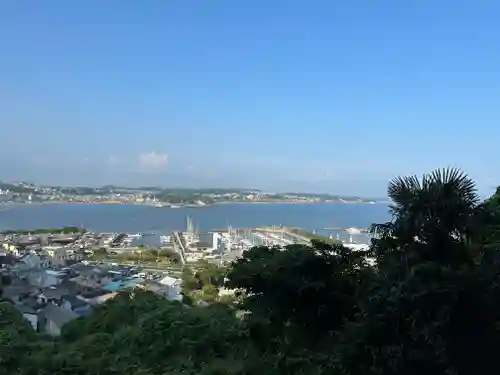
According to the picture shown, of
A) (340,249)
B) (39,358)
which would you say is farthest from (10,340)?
(340,249)

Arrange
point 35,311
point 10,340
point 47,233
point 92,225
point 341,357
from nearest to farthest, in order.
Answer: point 341,357 → point 10,340 → point 35,311 → point 47,233 → point 92,225

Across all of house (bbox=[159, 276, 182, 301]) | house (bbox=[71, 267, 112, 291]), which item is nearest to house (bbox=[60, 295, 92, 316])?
house (bbox=[159, 276, 182, 301])

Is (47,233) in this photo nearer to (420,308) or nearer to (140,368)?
(140,368)

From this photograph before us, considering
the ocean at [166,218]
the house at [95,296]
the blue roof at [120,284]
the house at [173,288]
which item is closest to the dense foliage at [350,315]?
the house at [173,288]

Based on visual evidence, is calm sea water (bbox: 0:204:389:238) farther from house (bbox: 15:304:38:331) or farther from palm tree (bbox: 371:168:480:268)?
palm tree (bbox: 371:168:480:268)

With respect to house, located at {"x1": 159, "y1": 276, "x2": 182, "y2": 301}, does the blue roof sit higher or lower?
lower

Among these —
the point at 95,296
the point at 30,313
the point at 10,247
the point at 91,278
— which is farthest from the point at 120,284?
the point at 10,247
